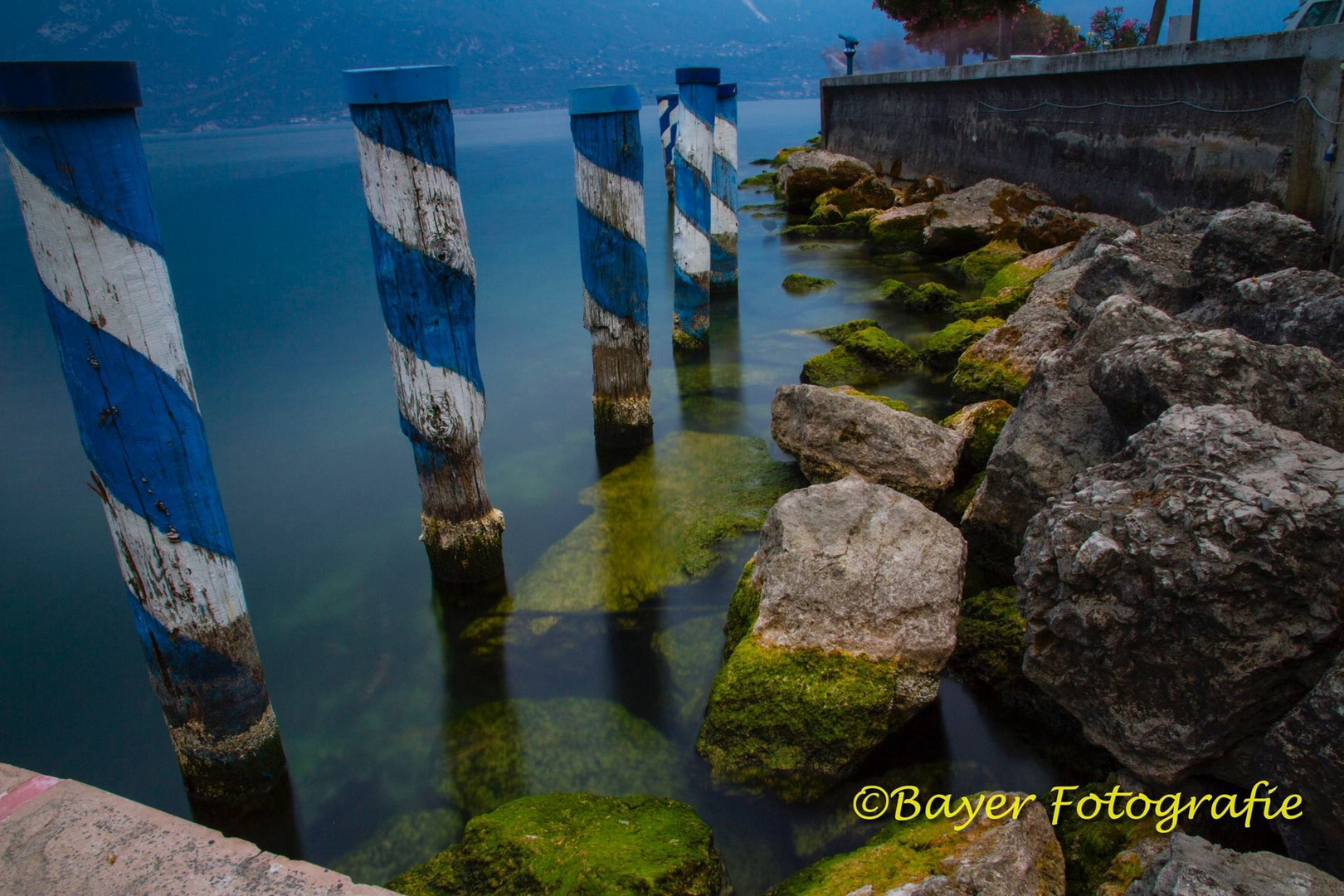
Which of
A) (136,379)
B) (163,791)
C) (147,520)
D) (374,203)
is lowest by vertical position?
(163,791)

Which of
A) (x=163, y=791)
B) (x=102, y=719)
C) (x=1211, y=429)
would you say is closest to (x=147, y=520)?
(x=163, y=791)

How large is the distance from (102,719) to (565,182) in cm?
1934

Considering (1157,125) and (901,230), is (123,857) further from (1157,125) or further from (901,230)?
(901,230)

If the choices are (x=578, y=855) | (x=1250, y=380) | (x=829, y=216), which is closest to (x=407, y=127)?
(x=578, y=855)

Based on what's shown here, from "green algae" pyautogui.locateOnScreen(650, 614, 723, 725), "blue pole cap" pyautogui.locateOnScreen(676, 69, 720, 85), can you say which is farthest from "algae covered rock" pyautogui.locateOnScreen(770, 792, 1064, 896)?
"blue pole cap" pyautogui.locateOnScreen(676, 69, 720, 85)

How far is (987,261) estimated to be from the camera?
9.24 meters

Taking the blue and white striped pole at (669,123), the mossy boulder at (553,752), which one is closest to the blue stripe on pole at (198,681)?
the mossy boulder at (553,752)

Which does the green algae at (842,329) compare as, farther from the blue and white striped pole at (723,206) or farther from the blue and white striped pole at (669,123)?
the blue and white striped pole at (669,123)

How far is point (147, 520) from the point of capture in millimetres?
2436

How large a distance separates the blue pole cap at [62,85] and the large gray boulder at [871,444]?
10.6ft

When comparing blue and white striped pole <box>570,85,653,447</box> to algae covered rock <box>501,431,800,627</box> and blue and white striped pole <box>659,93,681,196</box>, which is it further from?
blue and white striped pole <box>659,93,681,196</box>

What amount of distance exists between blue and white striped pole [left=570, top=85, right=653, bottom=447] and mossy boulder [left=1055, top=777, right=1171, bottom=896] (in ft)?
11.8

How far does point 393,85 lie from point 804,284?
709cm

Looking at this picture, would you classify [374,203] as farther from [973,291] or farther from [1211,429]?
[973,291]
